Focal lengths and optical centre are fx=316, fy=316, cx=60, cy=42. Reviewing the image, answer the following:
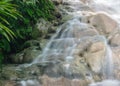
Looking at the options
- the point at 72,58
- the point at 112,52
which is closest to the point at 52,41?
the point at 72,58

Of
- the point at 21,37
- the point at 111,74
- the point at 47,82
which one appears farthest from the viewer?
the point at 21,37

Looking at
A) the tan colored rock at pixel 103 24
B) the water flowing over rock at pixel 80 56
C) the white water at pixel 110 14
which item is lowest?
the white water at pixel 110 14

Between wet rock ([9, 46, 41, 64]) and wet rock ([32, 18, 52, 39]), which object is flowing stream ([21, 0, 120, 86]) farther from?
wet rock ([32, 18, 52, 39])

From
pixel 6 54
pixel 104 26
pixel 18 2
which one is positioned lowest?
pixel 6 54

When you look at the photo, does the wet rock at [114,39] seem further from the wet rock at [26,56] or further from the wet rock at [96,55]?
the wet rock at [26,56]

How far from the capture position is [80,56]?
641 cm

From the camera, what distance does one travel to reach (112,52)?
6.52 m

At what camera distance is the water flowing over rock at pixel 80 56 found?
5.84 m

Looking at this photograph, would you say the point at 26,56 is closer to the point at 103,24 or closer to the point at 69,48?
the point at 69,48

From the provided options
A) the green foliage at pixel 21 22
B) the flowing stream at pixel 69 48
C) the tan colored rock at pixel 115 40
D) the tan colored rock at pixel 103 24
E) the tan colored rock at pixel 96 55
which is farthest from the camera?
the tan colored rock at pixel 103 24

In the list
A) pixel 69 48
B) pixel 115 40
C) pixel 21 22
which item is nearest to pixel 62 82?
pixel 69 48

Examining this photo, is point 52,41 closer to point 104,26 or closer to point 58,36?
point 58,36

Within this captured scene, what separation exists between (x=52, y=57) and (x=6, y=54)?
1.13m

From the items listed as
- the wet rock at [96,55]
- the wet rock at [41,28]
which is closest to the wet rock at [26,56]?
the wet rock at [41,28]
